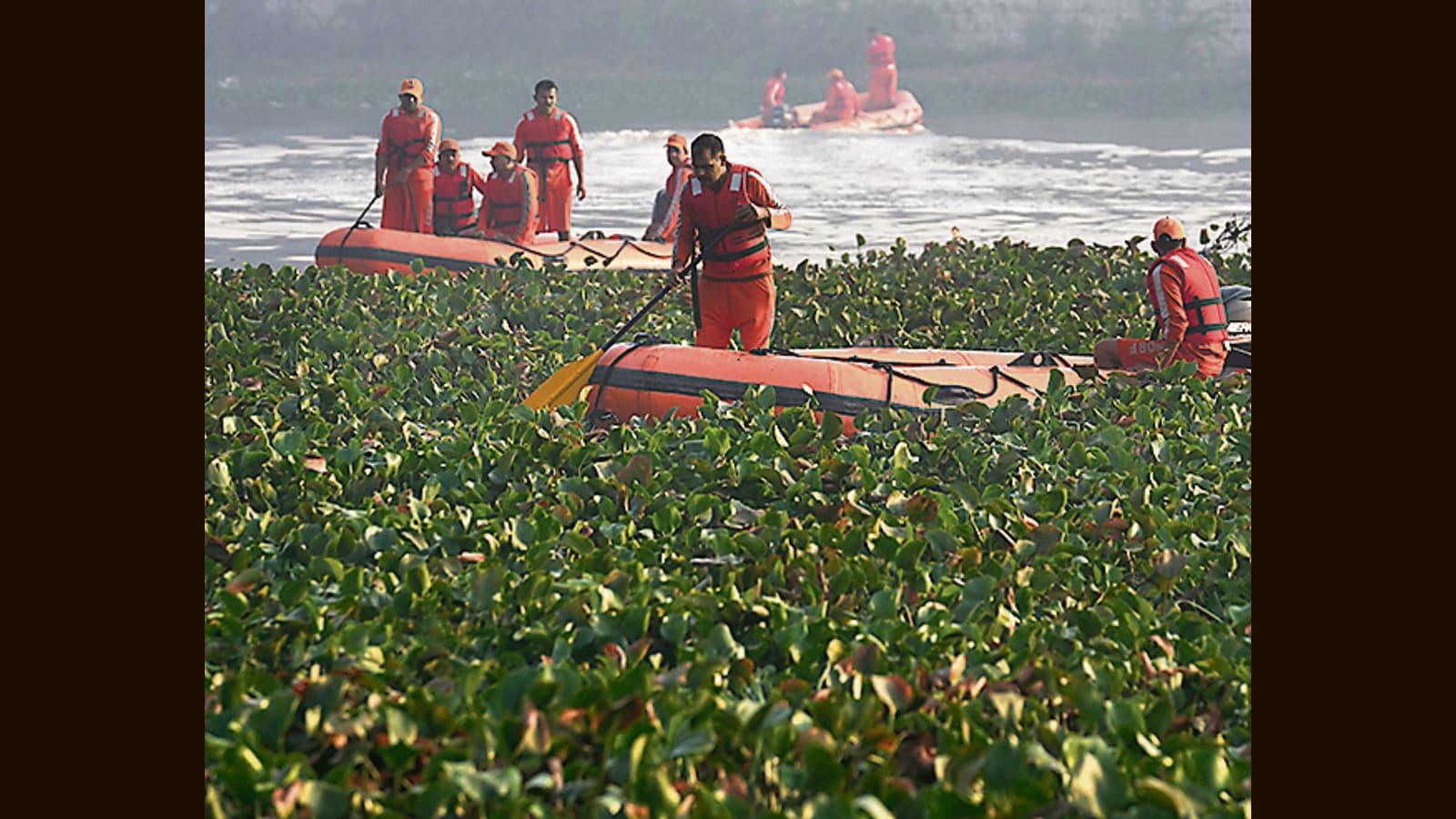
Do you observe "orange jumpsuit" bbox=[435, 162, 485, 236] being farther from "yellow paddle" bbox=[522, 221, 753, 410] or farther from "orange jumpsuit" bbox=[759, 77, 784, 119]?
"orange jumpsuit" bbox=[759, 77, 784, 119]

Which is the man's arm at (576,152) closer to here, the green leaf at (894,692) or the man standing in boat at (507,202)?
the man standing in boat at (507,202)

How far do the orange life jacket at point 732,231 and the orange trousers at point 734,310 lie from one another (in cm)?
5

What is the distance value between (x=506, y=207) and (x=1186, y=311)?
6.99 m

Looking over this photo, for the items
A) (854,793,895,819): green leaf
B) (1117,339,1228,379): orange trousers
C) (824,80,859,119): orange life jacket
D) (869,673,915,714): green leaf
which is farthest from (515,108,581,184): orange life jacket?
(824,80,859,119): orange life jacket

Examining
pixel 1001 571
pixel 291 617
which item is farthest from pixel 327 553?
pixel 1001 571

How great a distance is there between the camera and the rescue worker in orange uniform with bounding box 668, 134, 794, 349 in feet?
24.5

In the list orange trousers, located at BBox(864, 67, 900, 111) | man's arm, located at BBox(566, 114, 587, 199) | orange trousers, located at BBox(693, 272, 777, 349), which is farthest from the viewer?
orange trousers, located at BBox(864, 67, 900, 111)

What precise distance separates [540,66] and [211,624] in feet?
170

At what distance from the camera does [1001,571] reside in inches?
161

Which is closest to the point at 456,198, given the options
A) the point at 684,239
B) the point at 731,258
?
the point at 684,239

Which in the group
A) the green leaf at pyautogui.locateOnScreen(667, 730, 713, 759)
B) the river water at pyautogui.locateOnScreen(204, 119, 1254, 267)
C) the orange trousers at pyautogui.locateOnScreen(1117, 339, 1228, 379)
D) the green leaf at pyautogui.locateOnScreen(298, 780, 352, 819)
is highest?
the river water at pyautogui.locateOnScreen(204, 119, 1254, 267)

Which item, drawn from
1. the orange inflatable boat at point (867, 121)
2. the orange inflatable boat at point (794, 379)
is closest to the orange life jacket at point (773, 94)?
the orange inflatable boat at point (867, 121)

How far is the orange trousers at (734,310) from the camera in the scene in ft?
25.5

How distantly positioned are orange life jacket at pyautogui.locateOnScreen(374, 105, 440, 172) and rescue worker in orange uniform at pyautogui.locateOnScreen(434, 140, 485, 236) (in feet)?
0.41
